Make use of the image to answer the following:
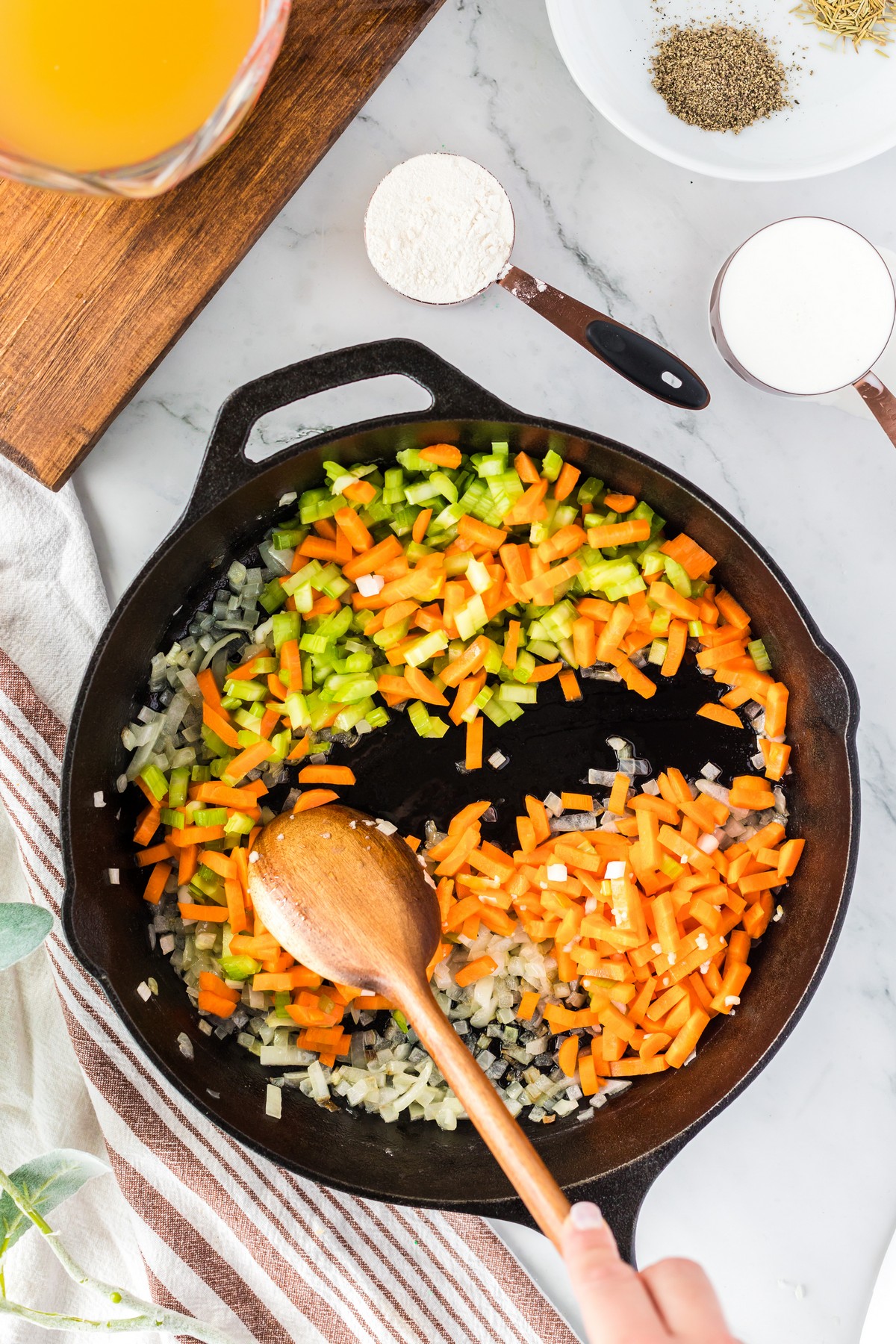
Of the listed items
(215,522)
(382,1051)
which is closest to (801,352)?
(215,522)

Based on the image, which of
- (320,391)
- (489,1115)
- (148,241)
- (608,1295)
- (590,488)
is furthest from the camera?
(590,488)

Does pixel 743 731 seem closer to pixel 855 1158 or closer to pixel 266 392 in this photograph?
pixel 855 1158

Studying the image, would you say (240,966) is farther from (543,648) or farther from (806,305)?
(806,305)

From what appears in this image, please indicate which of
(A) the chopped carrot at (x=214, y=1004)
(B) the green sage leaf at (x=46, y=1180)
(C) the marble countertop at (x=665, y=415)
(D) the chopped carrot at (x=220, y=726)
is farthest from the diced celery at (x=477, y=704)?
(B) the green sage leaf at (x=46, y=1180)

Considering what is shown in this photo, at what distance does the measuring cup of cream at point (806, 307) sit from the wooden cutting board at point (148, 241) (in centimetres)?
64

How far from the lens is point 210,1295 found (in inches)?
67.9

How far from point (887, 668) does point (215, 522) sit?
116 cm

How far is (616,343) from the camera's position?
1701 millimetres

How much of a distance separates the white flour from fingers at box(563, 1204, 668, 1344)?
1.34 m

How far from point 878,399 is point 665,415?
343mm

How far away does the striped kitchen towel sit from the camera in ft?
5.57

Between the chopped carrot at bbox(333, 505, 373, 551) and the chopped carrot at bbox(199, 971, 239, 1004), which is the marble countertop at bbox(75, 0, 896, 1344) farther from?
the chopped carrot at bbox(199, 971, 239, 1004)

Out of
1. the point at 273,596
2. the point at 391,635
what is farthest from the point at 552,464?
the point at 273,596

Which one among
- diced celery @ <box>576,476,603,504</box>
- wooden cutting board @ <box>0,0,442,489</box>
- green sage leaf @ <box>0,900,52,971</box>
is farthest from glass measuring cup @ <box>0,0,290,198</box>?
green sage leaf @ <box>0,900,52,971</box>
